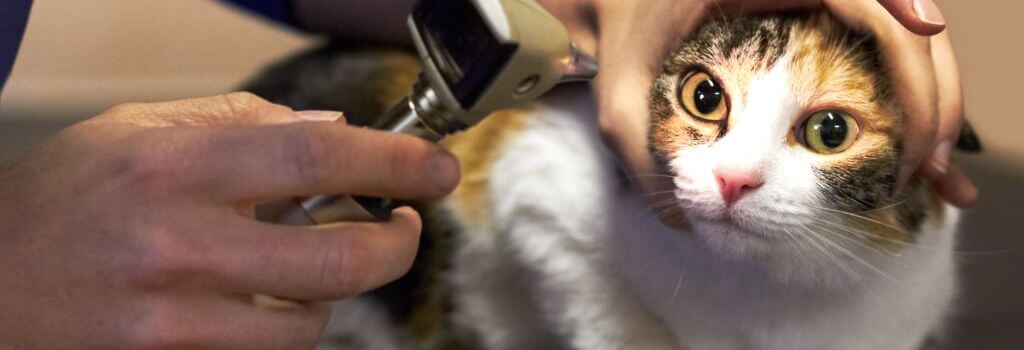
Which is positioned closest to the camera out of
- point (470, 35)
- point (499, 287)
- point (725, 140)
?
point (470, 35)

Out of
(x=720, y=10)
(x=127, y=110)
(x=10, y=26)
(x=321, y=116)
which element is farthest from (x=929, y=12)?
(x=10, y=26)

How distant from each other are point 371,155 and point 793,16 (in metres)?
0.26

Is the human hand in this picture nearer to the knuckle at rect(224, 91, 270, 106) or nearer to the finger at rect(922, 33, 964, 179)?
the knuckle at rect(224, 91, 270, 106)

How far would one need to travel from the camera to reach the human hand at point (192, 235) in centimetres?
41

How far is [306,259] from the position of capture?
16.6 inches

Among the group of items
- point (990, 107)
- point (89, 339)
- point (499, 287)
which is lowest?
point (499, 287)

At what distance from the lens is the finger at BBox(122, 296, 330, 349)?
0.42 metres

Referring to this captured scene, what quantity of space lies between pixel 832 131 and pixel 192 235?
1.06 ft

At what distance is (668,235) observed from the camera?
1.91 feet

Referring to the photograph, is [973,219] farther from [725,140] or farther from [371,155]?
[371,155]

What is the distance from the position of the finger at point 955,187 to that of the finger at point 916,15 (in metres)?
0.08

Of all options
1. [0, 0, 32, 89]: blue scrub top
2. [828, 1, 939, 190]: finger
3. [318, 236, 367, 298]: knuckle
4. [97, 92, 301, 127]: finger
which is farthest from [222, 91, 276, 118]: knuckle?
[828, 1, 939, 190]: finger

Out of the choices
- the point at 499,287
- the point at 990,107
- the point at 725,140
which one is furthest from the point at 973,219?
the point at 499,287

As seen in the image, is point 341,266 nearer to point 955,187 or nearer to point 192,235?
point 192,235
